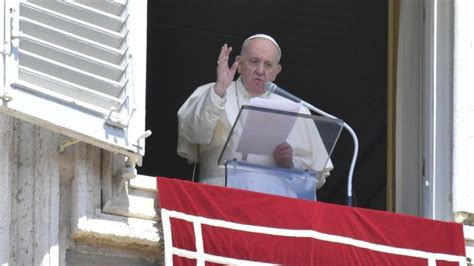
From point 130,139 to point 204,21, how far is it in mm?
3313

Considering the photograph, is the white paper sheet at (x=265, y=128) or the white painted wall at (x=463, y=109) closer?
the white paper sheet at (x=265, y=128)

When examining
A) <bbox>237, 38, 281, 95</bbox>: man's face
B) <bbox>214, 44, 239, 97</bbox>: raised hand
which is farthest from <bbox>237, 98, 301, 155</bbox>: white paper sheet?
<bbox>237, 38, 281, 95</bbox>: man's face

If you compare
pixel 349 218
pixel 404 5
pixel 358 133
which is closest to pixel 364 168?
pixel 358 133

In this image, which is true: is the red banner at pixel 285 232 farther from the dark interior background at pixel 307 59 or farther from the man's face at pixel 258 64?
the dark interior background at pixel 307 59

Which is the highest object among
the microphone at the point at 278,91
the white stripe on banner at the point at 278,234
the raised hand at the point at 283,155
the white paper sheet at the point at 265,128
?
the microphone at the point at 278,91

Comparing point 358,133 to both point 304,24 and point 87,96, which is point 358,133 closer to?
point 304,24

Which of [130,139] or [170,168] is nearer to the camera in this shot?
[130,139]

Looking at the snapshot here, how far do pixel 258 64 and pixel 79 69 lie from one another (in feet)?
4.47

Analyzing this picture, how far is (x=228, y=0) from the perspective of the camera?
1274 centimetres

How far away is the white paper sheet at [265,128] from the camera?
398 inches

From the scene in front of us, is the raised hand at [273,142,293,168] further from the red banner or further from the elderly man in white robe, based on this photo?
the red banner

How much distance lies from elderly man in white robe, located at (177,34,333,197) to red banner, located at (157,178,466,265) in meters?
0.37

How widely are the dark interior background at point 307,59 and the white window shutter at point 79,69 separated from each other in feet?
9.31

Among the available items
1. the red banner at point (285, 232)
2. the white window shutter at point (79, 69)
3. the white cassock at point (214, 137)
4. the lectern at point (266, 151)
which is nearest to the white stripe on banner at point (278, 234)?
the red banner at point (285, 232)
